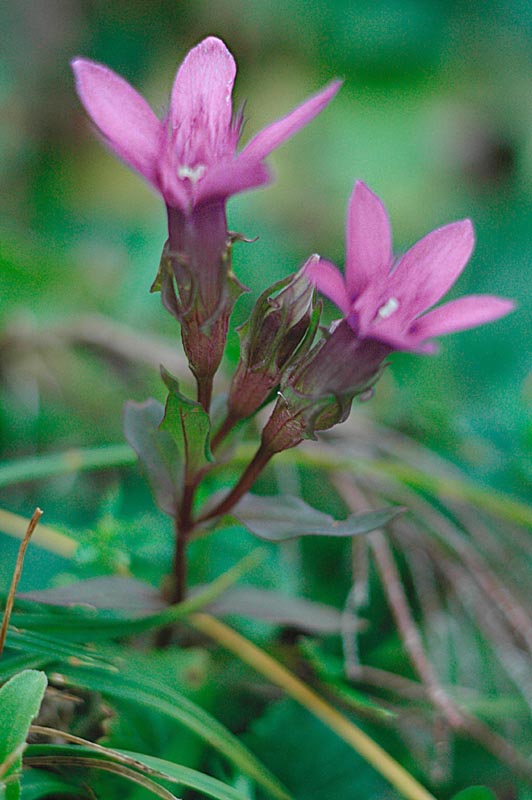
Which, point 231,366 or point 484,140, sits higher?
point 484,140

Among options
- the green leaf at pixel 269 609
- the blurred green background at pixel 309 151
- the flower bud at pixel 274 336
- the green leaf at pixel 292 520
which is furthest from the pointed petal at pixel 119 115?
the blurred green background at pixel 309 151

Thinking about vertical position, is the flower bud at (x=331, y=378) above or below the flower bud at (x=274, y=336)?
below

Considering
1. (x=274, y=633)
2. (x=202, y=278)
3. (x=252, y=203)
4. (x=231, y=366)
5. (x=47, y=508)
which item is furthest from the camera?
(x=252, y=203)

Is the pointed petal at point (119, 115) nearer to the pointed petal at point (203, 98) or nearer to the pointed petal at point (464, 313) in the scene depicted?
the pointed petal at point (203, 98)

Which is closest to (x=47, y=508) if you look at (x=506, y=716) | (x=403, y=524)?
(x=403, y=524)

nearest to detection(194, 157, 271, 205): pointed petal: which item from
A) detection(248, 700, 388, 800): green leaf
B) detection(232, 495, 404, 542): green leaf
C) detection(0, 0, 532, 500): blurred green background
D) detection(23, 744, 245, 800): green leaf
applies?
detection(232, 495, 404, 542): green leaf

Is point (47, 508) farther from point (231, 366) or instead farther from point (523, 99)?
point (523, 99)

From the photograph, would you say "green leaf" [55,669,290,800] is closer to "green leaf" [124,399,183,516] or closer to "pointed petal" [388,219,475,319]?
"green leaf" [124,399,183,516]
